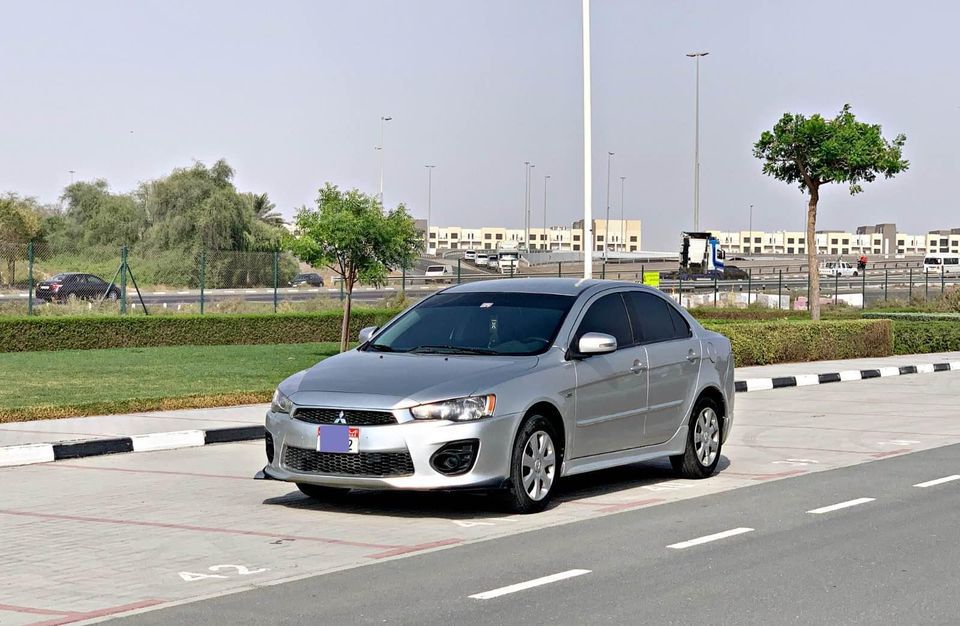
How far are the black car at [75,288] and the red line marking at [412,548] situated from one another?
1137 inches

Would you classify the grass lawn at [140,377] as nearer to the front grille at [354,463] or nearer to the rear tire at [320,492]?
the rear tire at [320,492]

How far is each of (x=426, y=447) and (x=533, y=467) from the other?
3.09ft

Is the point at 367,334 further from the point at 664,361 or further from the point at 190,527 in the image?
the point at 190,527

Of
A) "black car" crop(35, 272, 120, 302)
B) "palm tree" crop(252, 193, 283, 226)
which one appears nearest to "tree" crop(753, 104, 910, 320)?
"black car" crop(35, 272, 120, 302)

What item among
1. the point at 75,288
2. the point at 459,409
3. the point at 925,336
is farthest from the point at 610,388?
the point at 75,288

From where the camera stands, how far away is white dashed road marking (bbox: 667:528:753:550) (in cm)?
828

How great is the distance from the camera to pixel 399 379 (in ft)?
30.3

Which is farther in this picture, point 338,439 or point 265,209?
point 265,209

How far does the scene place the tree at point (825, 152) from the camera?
3341 cm

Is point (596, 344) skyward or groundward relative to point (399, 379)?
skyward

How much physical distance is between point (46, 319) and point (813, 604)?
24621 mm

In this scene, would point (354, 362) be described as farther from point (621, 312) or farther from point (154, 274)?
point (154, 274)

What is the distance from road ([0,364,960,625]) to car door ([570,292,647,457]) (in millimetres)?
474

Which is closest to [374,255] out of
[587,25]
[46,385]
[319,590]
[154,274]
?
[587,25]
